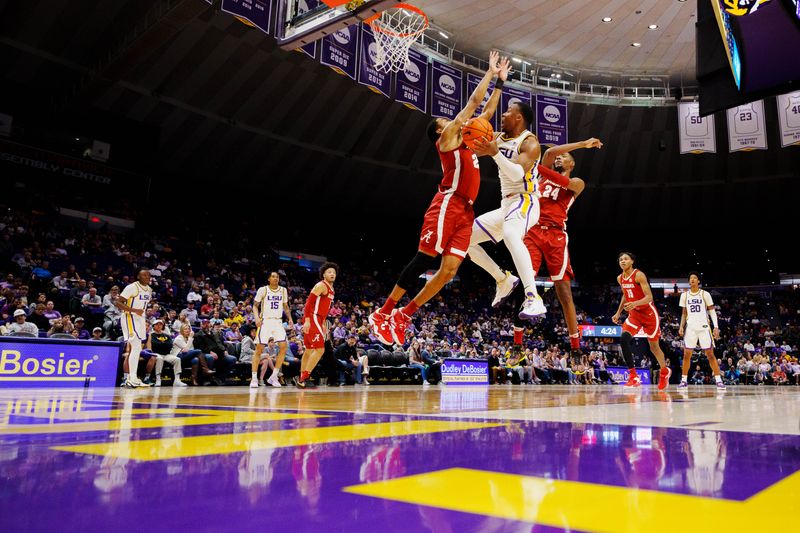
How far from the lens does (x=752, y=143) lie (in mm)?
14992

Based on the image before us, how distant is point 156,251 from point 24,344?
33.4ft

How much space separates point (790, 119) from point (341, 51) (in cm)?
1222

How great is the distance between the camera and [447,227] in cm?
372

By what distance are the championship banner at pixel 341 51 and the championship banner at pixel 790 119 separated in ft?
38.3

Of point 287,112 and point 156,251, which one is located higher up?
point 287,112

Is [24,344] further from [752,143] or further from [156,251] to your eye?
[752,143]

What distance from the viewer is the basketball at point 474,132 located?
12.3ft

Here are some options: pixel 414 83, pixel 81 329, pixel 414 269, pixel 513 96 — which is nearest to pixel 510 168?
pixel 414 269

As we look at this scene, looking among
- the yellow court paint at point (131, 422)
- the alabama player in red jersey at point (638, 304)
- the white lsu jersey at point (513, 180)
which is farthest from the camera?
the alabama player in red jersey at point (638, 304)

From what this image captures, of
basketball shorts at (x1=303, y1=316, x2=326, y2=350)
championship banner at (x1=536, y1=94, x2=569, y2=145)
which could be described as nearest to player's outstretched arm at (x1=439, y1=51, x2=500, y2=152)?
basketball shorts at (x1=303, y1=316, x2=326, y2=350)

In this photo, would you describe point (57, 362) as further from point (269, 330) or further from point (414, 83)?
point (414, 83)

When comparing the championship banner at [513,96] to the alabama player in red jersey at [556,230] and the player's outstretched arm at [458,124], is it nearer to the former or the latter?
the alabama player in red jersey at [556,230]

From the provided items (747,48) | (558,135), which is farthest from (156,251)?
(747,48)

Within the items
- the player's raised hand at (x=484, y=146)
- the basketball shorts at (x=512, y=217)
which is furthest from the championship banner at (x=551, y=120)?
the player's raised hand at (x=484, y=146)
